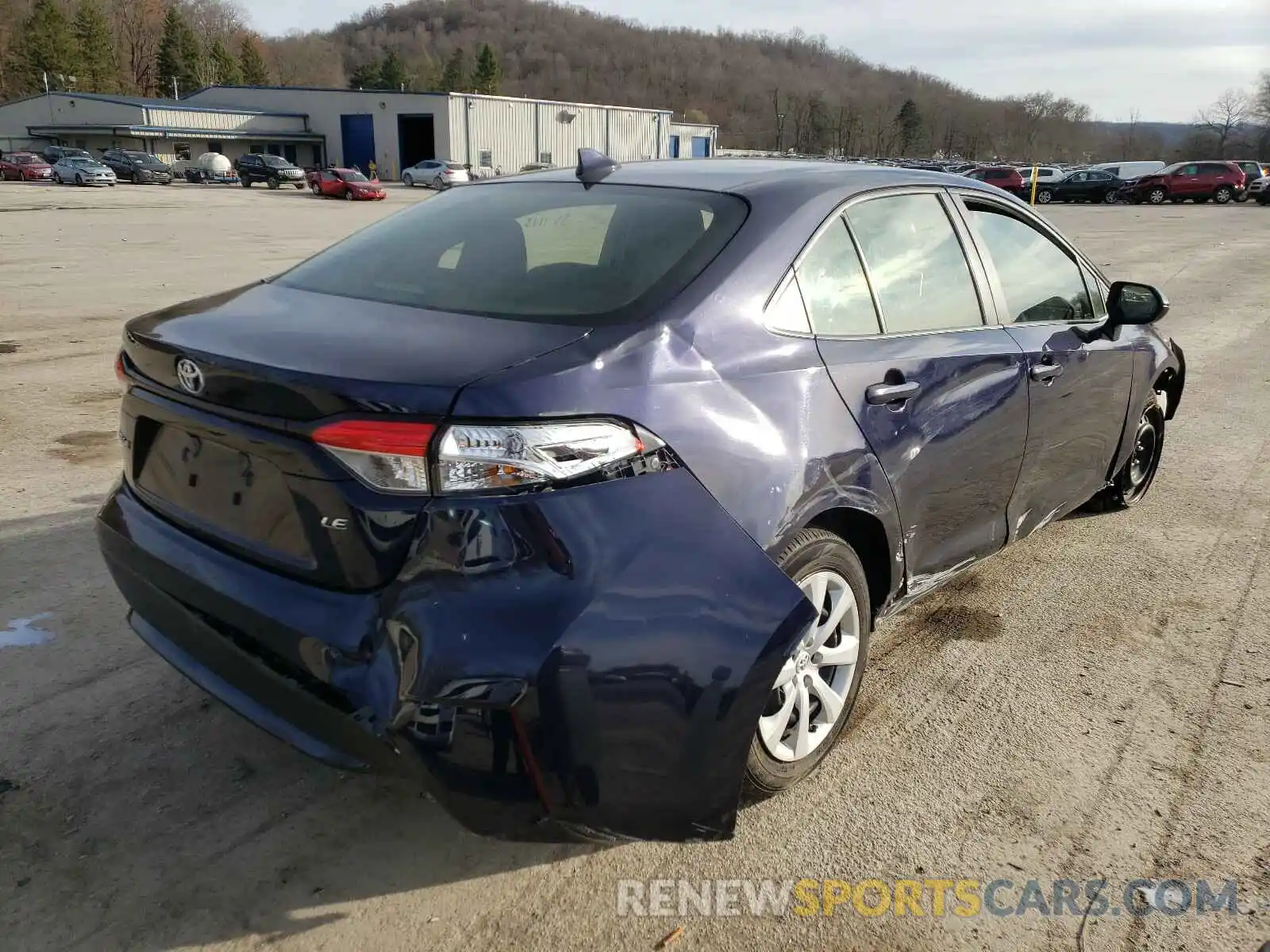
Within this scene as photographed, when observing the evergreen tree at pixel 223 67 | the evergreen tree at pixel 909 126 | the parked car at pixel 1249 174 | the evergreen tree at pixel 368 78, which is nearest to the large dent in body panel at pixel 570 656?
the parked car at pixel 1249 174

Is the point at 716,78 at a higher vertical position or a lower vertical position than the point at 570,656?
higher

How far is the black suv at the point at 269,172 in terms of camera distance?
54062mm

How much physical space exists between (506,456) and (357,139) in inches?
2916

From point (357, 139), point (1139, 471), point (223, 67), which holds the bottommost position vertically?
point (1139, 471)

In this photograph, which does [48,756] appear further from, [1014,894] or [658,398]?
[1014,894]

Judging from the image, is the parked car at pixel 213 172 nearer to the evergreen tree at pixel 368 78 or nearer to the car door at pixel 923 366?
the car door at pixel 923 366

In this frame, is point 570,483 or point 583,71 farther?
point 583,71

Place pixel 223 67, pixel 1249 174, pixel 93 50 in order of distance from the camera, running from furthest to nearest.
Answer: pixel 223 67
pixel 93 50
pixel 1249 174

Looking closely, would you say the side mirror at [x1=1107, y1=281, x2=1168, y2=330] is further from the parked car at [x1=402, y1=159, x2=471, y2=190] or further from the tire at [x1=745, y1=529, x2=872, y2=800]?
the parked car at [x1=402, y1=159, x2=471, y2=190]

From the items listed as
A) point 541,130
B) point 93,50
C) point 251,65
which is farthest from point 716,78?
point 541,130

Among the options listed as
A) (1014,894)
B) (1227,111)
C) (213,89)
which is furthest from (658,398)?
(1227,111)

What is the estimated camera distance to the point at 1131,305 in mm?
4145

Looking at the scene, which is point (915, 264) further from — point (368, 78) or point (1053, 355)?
point (368, 78)

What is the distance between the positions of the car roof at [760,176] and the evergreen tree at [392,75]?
5000 inches
